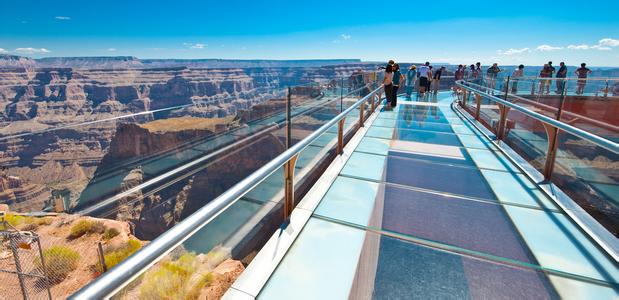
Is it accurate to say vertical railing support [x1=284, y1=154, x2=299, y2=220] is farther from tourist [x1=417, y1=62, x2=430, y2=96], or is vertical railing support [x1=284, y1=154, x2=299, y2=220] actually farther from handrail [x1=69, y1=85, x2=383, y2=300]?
tourist [x1=417, y1=62, x2=430, y2=96]

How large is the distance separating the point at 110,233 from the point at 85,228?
1.67m

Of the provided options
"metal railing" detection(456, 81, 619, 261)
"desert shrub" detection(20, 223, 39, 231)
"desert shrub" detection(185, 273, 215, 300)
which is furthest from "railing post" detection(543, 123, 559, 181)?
"desert shrub" detection(20, 223, 39, 231)

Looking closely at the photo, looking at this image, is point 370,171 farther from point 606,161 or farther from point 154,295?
point 154,295

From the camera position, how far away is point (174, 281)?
2.85 meters

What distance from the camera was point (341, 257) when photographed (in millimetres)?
2207

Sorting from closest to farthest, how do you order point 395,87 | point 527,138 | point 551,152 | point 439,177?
1. point 551,152
2. point 439,177
3. point 527,138
4. point 395,87

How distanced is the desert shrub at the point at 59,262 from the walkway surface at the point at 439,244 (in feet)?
30.9

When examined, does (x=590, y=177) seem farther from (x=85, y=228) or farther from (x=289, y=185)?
(x=85, y=228)

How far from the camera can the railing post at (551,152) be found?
11.7ft

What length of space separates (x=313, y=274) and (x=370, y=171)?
2.22 m

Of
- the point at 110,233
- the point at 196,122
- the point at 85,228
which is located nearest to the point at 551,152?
the point at 196,122

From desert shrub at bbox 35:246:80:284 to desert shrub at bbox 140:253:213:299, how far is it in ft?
26.4

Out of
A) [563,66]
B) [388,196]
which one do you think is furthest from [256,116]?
[563,66]

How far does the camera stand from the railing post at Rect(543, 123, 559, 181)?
3564 mm
